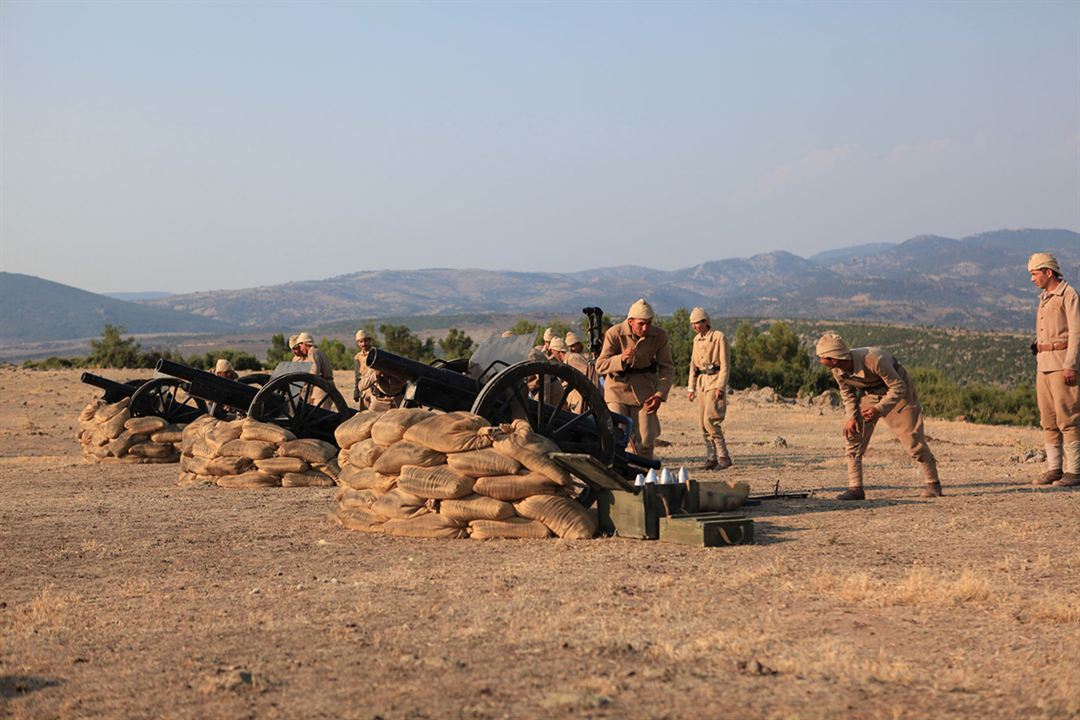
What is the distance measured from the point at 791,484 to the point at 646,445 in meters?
1.75

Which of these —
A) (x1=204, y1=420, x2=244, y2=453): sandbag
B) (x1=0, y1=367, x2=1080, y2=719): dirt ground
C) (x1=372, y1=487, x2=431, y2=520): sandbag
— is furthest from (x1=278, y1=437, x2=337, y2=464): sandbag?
(x1=372, y1=487, x2=431, y2=520): sandbag

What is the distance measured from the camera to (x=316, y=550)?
8523mm

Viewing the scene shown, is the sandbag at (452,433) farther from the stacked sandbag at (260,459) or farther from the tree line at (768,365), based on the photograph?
the tree line at (768,365)

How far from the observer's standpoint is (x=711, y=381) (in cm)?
1432

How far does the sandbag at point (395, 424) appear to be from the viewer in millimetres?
8969

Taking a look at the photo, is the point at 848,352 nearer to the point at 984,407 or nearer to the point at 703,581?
the point at 703,581

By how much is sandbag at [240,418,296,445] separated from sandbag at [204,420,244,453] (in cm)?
6

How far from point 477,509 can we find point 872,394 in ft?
12.4

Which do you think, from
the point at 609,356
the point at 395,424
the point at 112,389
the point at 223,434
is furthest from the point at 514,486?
the point at 112,389

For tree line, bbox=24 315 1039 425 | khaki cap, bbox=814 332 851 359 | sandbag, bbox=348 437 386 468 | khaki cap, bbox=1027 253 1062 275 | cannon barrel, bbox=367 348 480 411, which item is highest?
khaki cap, bbox=1027 253 1062 275

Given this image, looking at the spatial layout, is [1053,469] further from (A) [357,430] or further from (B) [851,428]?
(A) [357,430]

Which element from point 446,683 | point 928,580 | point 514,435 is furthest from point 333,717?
point 514,435

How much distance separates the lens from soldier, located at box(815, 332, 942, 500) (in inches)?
399

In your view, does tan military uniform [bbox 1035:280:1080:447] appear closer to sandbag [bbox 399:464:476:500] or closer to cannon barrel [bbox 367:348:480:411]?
cannon barrel [bbox 367:348:480:411]
